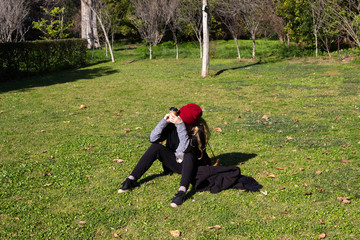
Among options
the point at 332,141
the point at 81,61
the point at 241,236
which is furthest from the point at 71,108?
the point at 81,61

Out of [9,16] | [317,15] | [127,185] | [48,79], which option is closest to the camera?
[127,185]

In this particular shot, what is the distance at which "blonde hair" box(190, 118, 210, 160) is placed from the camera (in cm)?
473

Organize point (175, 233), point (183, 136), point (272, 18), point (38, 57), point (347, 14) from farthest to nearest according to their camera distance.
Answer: point (272, 18), point (38, 57), point (347, 14), point (183, 136), point (175, 233)

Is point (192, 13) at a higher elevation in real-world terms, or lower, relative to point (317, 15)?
higher

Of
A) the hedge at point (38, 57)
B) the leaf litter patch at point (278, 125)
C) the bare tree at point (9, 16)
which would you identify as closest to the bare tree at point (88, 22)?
the bare tree at point (9, 16)

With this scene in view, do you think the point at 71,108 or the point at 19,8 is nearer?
the point at 71,108

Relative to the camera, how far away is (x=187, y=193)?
4758 millimetres

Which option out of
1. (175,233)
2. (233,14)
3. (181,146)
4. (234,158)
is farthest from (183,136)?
(233,14)

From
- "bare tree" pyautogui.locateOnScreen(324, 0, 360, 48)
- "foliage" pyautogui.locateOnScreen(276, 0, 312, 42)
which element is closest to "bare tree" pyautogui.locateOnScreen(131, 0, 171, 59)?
"foliage" pyautogui.locateOnScreen(276, 0, 312, 42)

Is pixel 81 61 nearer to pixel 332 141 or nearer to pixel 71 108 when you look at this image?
pixel 71 108

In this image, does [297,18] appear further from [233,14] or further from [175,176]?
[175,176]

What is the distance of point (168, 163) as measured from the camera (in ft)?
16.3

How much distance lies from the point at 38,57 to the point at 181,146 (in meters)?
15.8

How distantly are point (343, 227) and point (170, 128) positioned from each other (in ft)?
7.85
